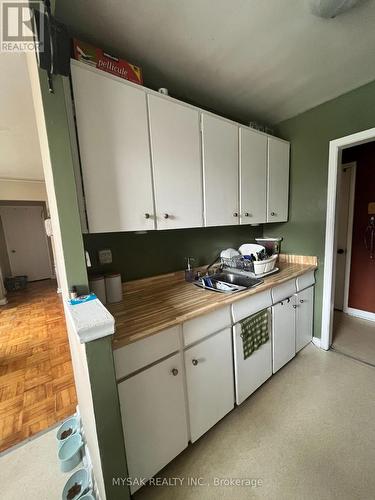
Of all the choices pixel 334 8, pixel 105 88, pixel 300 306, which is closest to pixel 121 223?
pixel 105 88

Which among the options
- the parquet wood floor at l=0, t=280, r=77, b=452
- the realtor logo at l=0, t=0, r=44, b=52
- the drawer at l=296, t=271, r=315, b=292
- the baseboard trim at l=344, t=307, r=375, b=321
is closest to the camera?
the realtor logo at l=0, t=0, r=44, b=52

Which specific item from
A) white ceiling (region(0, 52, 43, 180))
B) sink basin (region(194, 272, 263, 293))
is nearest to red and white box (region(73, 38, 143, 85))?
white ceiling (region(0, 52, 43, 180))

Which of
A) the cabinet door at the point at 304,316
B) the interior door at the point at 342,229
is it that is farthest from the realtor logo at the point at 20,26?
the interior door at the point at 342,229

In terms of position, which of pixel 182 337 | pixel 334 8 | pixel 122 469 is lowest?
pixel 122 469

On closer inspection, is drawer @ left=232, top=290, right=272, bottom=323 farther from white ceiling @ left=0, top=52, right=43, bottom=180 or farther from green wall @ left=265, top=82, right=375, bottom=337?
white ceiling @ left=0, top=52, right=43, bottom=180

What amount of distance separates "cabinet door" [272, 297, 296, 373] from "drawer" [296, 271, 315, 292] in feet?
0.60

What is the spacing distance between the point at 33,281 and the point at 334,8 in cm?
718

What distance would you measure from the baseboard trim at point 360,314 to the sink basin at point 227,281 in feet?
7.23

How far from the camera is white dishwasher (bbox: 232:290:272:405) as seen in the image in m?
1.41

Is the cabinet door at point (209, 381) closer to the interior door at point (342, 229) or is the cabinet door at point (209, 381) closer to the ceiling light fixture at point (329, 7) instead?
the ceiling light fixture at point (329, 7)

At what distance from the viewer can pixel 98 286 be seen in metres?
1.29

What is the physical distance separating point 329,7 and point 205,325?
1721 mm

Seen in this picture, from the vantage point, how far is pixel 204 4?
964 millimetres

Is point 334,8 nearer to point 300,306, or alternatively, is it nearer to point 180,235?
point 180,235
